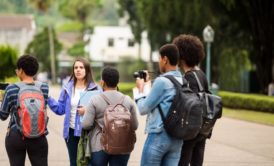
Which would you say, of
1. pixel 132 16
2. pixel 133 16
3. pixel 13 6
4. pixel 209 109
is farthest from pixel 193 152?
pixel 13 6

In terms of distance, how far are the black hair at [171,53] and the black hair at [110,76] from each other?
0.52 m

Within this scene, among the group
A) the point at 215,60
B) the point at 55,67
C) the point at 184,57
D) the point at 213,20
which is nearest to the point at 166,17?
the point at 213,20

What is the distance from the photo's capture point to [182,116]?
676 centimetres

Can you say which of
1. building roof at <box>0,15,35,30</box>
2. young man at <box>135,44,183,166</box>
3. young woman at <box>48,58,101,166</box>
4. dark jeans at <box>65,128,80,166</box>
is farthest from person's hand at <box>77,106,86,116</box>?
building roof at <box>0,15,35,30</box>

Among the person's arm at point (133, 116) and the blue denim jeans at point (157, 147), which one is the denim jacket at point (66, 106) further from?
the blue denim jeans at point (157, 147)

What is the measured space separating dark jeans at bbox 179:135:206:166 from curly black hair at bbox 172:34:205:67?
2.60 ft

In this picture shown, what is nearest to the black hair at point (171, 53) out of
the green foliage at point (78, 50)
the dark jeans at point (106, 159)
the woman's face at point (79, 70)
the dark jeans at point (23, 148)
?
the dark jeans at point (106, 159)

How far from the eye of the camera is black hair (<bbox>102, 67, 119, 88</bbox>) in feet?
23.4

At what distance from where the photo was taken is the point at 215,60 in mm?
42188

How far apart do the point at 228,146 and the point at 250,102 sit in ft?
42.3

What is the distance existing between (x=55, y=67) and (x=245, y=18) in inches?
1838

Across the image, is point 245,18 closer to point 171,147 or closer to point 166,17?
point 166,17

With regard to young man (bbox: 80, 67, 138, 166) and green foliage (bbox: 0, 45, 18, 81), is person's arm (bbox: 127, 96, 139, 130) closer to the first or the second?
young man (bbox: 80, 67, 138, 166)

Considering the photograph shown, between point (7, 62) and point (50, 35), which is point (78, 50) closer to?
point (50, 35)
